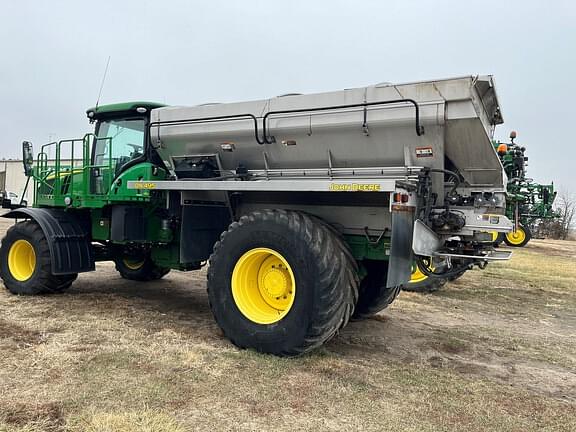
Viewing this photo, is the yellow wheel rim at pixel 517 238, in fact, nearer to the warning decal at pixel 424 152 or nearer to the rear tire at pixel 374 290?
the rear tire at pixel 374 290

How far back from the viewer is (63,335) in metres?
4.75

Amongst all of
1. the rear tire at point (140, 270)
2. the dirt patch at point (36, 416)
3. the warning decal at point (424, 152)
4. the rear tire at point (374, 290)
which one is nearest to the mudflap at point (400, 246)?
the warning decal at point (424, 152)

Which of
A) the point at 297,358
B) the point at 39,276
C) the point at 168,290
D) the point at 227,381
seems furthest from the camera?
the point at 168,290

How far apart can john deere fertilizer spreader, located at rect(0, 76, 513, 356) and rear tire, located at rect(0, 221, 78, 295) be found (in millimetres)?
336

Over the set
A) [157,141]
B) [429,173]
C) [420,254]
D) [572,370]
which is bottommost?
[572,370]

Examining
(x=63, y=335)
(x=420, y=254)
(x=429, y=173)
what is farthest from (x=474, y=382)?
(x=63, y=335)

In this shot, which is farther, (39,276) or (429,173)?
(39,276)

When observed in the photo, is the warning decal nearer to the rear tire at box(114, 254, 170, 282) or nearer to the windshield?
the windshield

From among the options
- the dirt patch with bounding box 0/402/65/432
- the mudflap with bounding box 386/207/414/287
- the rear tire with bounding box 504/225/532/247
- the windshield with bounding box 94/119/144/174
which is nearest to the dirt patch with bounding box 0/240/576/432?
the dirt patch with bounding box 0/402/65/432

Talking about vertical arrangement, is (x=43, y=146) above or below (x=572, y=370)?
above

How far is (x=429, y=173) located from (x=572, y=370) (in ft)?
7.38

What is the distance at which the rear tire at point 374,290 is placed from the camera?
5496 millimetres

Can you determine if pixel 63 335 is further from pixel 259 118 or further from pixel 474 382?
pixel 474 382

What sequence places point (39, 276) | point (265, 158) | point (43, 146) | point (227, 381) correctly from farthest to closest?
point (43, 146), point (39, 276), point (265, 158), point (227, 381)
